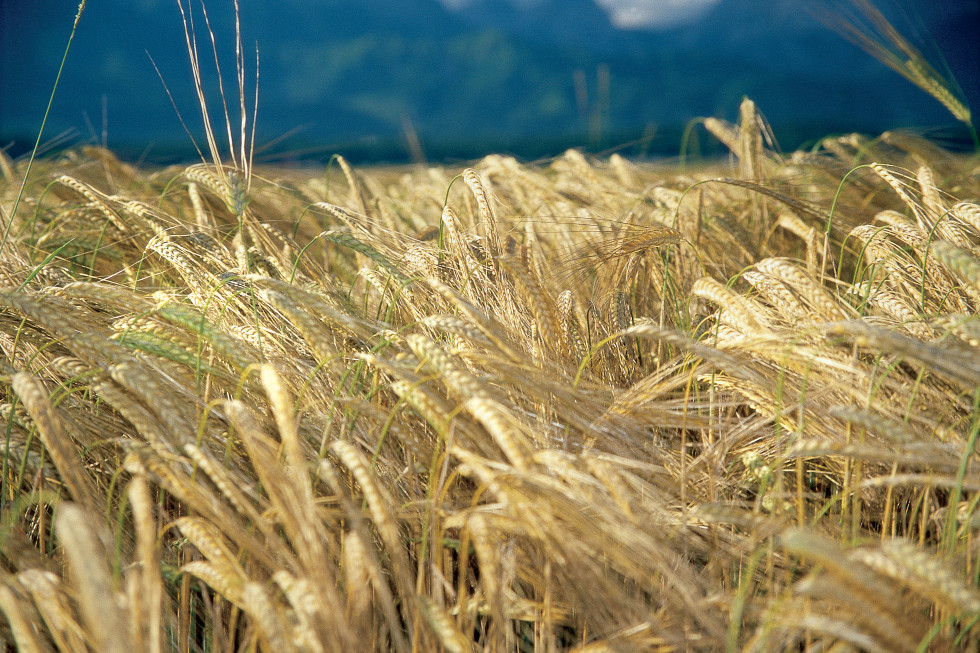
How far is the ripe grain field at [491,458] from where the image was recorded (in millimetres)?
660

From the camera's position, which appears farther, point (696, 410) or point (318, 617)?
point (696, 410)

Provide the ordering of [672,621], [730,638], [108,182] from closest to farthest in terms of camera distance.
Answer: [730,638]
[672,621]
[108,182]

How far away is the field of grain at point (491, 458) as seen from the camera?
660 mm

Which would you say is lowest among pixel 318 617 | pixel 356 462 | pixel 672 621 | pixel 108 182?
pixel 672 621

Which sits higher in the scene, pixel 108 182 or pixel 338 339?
pixel 108 182

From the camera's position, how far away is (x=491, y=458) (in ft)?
2.86

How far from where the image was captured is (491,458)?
87cm

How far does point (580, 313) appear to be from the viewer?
1275 mm

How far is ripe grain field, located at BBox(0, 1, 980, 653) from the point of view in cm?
66

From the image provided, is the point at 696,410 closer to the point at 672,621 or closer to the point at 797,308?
the point at 797,308

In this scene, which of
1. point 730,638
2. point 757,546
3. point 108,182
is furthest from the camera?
point 108,182

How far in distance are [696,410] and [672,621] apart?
0.44 metres

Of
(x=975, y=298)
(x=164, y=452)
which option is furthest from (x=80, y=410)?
(x=975, y=298)

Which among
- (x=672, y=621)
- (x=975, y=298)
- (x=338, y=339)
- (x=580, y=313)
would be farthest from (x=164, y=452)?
(x=975, y=298)
